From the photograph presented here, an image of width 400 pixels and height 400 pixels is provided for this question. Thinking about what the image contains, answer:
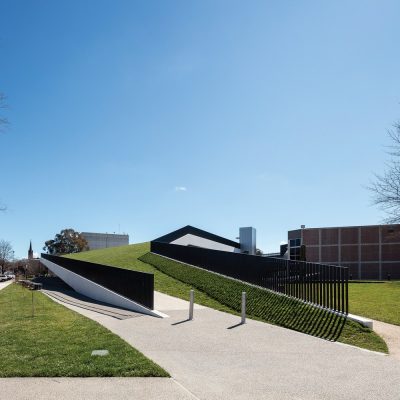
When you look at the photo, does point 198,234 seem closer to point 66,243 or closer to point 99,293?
point 99,293

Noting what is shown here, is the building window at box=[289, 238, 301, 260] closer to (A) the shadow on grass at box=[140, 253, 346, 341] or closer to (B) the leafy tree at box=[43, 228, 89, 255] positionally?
(A) the shadow on grass at box=[140, 253, 346, 341]

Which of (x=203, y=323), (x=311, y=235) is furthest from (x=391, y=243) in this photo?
(x=203, y=323)

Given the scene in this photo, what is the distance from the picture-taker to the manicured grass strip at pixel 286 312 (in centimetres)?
978

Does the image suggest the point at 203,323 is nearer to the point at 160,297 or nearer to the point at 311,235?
the point at 160,297

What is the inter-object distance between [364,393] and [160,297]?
36.8 ft

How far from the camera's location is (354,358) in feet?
26.0

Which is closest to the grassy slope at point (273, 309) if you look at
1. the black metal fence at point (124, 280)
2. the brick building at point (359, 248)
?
the black metal fence at point (124, 280)

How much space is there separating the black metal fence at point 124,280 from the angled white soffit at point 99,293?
178 mm

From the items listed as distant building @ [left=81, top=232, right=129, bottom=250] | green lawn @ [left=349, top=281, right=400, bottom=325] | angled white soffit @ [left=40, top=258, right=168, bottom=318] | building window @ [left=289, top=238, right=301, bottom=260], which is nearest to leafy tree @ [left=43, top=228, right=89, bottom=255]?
distant building @ [left=81, top=232, right=129, bottom=250]

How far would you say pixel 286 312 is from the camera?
1231cm

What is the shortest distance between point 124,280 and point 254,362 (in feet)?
27.8

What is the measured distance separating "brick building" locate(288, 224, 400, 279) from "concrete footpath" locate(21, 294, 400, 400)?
34.9 metres

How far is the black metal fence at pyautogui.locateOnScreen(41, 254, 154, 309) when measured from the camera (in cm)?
1342

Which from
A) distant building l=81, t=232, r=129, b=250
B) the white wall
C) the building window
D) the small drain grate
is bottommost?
distant building l=81, t=232, r=129, b=250
